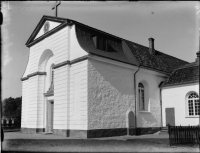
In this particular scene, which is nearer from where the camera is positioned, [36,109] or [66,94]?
[66,94]

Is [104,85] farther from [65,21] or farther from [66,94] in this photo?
[65,21]

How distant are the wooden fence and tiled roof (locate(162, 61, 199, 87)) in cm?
705

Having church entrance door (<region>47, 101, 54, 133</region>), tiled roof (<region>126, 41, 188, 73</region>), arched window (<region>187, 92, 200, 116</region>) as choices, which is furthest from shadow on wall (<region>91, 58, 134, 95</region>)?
church entrance door (<region>47, 101, 54, 133</region>)

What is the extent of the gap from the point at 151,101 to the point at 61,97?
8.55 meters

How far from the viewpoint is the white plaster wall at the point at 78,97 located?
622 inches

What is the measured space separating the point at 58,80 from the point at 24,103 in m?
5.82

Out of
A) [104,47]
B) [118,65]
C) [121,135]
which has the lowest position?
[121,135]

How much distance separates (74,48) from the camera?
17234 mm

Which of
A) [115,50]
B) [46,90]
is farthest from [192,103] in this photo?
[46,90]

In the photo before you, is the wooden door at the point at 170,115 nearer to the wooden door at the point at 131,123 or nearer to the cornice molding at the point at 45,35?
the wooden door at the point at 131,123

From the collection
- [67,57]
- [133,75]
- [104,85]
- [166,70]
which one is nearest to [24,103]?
[67,57]

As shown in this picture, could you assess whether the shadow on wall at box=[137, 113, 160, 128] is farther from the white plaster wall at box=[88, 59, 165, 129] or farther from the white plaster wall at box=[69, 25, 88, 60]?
the white plaster wall at box=[69, 25, 88, 60]

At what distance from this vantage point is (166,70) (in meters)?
23.7

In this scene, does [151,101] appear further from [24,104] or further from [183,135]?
[24,104]
